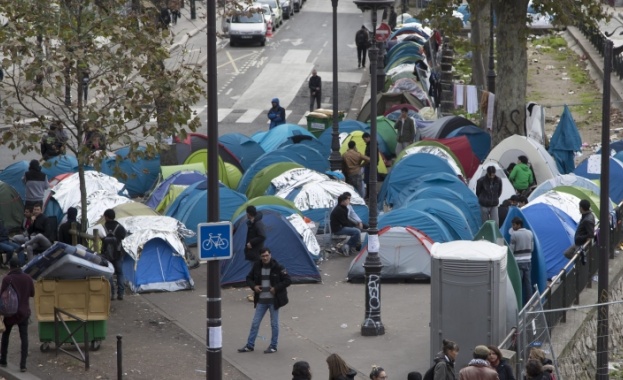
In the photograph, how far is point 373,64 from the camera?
18266 millimetres

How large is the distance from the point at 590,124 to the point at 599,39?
9772 mm

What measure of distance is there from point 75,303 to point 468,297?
5.37 meters

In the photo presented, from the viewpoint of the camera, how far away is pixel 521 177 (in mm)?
25656

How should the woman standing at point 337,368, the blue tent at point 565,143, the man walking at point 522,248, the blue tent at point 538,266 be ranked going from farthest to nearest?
the blue tent at point 565,143
the blue tent at point 538,266
the man walking at point 522,248
the woman standing at point 337,368

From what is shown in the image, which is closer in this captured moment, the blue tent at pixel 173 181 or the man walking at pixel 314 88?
the blue tent at pixel 173 181

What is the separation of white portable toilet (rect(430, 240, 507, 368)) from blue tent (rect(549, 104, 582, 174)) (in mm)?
12953

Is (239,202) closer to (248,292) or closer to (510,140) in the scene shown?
(248,292)

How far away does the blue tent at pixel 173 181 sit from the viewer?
25.1m

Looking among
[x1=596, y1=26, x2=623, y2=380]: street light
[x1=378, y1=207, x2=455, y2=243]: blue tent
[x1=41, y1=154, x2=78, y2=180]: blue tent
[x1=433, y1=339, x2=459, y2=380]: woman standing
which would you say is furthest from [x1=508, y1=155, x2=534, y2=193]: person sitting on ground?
[x1=433, y1=339, x2=459, y2=380]: woman standing

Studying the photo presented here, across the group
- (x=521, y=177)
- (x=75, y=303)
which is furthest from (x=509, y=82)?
(x=75, y=303)

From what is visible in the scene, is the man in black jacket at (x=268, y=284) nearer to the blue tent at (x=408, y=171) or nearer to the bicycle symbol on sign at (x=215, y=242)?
the bicycle symbol on sign at (x=215, y=242)

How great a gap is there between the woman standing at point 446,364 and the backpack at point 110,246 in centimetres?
714

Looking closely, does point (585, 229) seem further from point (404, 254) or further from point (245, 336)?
point (245, 336)

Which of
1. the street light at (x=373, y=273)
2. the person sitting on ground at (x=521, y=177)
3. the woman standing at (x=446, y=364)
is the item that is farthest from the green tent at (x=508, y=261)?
the person sitting on ground at (x=521, y=177)
